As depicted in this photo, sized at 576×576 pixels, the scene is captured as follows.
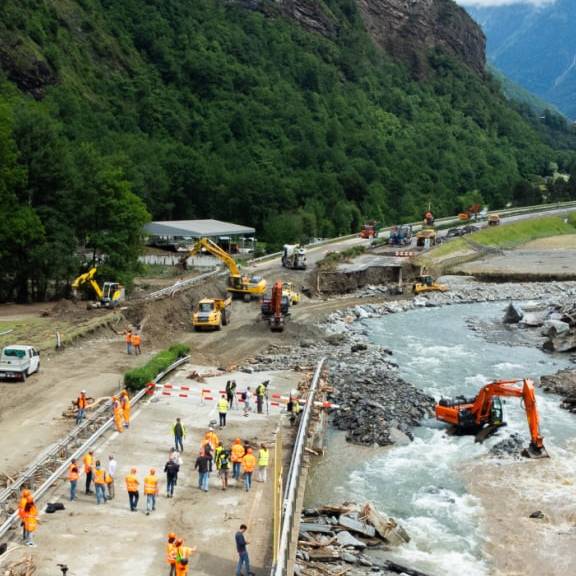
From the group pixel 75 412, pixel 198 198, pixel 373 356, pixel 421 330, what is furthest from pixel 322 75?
pixel 75 412

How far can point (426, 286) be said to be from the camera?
7788cm

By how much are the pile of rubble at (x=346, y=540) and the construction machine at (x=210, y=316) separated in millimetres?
26780

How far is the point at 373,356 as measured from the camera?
49438 millimetres

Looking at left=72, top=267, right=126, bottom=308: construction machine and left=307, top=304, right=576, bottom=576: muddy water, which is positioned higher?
left=72, top=267, right=126, bottom=308: construction machine

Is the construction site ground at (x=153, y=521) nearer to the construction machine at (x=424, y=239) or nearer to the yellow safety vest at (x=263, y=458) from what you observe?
the yellow safety vest at (x=263, y=458)

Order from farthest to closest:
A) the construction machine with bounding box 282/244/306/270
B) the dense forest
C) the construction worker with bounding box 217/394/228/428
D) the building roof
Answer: the building roof → the construction machine with bounding box 282/244/306/270 → the dense forest → the construction worker with bounding box 217/394/228/428

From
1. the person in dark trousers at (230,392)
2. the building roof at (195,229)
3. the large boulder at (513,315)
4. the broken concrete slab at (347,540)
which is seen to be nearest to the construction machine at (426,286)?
the large boulder at (513,315)

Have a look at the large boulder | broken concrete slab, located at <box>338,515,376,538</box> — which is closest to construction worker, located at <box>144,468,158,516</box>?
broken concrete slab, located at <box>338,515,376,538</box>

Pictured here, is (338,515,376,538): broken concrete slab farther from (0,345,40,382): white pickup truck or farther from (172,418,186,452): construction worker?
(0,345,40,382): white pickup truck

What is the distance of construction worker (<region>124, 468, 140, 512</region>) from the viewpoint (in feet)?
74.5

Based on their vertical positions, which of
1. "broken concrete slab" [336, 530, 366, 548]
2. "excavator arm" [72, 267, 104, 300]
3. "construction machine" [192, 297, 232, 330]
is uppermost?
"excavator arm" [72, 267, 104, 300]

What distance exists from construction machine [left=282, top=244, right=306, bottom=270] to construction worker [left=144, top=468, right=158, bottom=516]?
2105 inches

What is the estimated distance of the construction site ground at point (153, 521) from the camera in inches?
797

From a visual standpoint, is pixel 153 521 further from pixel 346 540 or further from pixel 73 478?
pixel 346 540
